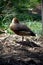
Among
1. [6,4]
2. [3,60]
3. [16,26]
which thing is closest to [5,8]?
[6,4]

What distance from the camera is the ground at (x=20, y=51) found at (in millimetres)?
6277

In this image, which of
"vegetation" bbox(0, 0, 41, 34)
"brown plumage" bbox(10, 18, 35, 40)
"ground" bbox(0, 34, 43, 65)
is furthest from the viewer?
"vegetation" bbox(0, 0, 41, 34)

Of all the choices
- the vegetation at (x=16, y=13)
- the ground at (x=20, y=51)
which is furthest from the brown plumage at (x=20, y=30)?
the vegetation at (x=16, y=13)

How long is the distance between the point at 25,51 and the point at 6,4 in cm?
580

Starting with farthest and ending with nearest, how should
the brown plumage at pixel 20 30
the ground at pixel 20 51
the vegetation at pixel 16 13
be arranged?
the vegetation at pixel 16 13
the brown plumage at pixel 20 30
the ground at pixel 20 51

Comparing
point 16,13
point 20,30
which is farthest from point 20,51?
point 16,13

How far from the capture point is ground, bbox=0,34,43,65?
247 inches

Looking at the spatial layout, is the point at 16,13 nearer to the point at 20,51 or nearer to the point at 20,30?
the point at 20,30

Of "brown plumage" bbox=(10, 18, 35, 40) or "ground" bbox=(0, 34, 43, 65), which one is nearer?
"ground" bbox=(0, 34, 43, 65)

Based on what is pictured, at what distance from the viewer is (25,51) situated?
277 inches

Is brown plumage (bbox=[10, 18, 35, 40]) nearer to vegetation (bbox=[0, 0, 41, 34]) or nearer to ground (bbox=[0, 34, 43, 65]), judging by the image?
ground (bbox=[0, 34, 43, 65])

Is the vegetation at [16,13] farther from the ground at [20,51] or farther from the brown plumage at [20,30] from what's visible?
the ground at [20,51]

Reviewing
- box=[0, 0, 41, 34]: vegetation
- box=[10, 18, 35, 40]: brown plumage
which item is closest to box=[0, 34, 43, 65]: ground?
box=[10, 18, 35, 40]: brown plumage

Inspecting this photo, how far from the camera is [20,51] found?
276 inches
